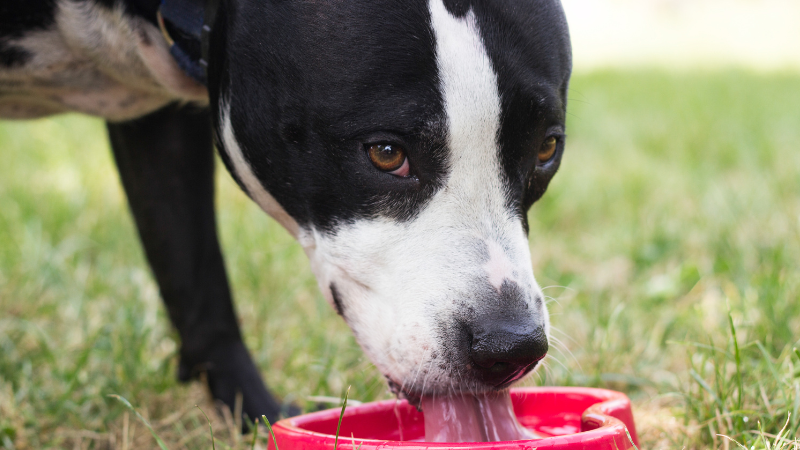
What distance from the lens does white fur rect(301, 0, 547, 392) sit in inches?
56.6

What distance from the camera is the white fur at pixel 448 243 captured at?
1437 millimetres

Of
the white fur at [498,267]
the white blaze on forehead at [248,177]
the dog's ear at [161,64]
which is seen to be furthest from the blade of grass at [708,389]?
the dog's ear at [161,64]

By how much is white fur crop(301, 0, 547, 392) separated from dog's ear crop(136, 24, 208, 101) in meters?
0.70

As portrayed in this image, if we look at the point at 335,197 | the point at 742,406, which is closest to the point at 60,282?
the point at 335,197

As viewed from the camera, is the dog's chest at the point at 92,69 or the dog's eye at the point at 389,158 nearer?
the dog's eye at the point at 389,158

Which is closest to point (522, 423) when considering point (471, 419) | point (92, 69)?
point (471, 419)

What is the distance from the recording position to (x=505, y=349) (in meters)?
1.36

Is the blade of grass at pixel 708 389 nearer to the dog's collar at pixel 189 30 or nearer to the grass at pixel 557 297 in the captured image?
the grass at pixel 557 297

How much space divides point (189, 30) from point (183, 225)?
2.17ft

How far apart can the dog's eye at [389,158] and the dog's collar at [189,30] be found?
1.59 ft

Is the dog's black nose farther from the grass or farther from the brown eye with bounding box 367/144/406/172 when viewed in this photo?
the brown eye with bounding box 367/144/406/172

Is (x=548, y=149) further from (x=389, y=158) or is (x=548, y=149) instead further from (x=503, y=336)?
(x=503, y=336)

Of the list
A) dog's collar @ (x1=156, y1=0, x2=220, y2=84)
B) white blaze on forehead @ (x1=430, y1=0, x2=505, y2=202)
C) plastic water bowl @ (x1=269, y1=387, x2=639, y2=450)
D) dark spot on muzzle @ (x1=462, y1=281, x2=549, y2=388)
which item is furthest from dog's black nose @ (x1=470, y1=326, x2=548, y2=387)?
dog's collar @ (x1=156, y1=0, x2=220, y2=84)

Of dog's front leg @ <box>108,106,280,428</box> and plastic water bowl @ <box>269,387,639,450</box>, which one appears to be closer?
plastic water bowl @ <box>269,387,639,450</box>
